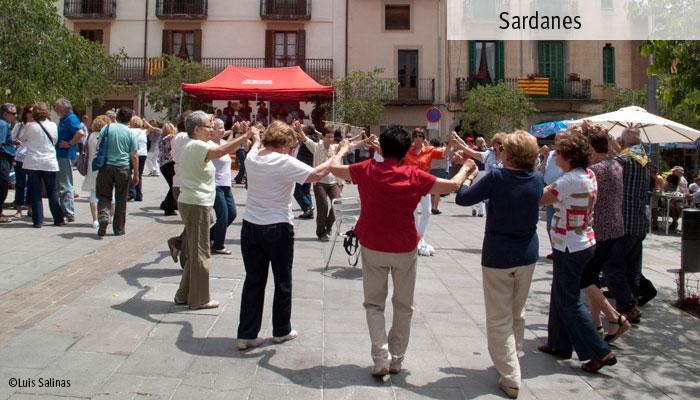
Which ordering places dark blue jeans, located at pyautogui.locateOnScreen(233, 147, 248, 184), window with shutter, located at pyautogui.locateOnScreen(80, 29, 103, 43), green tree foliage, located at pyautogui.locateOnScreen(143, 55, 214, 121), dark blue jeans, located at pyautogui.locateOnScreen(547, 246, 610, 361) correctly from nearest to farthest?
dark blue jeans, located at pyautogui.locateOnScreen(547, 246, 610, 361), dark blue jeans, located at pyautogui.locateOnScreen(233, 147, 248, 184), green tree foliage, located at pyautogui.locateOnScreen(143, 55, 214, 121), window with shutter, located at pyautogui.locateOnScreen(80, 29, 103, 43)

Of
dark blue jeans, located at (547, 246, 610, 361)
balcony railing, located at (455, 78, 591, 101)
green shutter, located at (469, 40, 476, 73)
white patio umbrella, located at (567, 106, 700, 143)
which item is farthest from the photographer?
green shutter, located at (469, 40, 476, 73)

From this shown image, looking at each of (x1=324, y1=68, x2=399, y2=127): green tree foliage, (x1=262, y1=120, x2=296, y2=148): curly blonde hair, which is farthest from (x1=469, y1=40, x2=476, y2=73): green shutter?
(x1=262, y1=120, x2=296, y2=148): curly blonde hair

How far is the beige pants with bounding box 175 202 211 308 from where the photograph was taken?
215 inches

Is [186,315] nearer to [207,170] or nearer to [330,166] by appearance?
[207,170]

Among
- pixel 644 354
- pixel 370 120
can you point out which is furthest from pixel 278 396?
pixel 370 120

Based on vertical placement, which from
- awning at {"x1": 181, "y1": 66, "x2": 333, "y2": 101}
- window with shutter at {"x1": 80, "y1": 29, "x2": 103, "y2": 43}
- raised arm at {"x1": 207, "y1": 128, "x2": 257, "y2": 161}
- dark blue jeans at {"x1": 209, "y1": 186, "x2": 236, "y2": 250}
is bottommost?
dark blue jeans at {"x1": 209, "y1": 186, "x2": 236, "y2": 250}

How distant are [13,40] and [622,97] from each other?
964 inches

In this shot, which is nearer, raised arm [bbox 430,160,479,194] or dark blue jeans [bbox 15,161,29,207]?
raised arm [bbox 430,160,479,194]

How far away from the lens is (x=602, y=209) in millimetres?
5391

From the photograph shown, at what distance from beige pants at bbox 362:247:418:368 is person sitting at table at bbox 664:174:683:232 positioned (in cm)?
1155

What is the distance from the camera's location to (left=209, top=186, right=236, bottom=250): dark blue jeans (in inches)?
281

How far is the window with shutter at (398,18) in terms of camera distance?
107 ft

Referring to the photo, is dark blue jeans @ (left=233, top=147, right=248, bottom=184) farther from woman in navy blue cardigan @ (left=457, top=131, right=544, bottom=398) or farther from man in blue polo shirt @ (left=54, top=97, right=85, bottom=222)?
woman in navy blue cardigan @ (left=457, top=131, right=544, bottom=398)

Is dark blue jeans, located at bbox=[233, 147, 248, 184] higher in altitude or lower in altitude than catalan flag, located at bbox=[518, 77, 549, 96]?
lower
